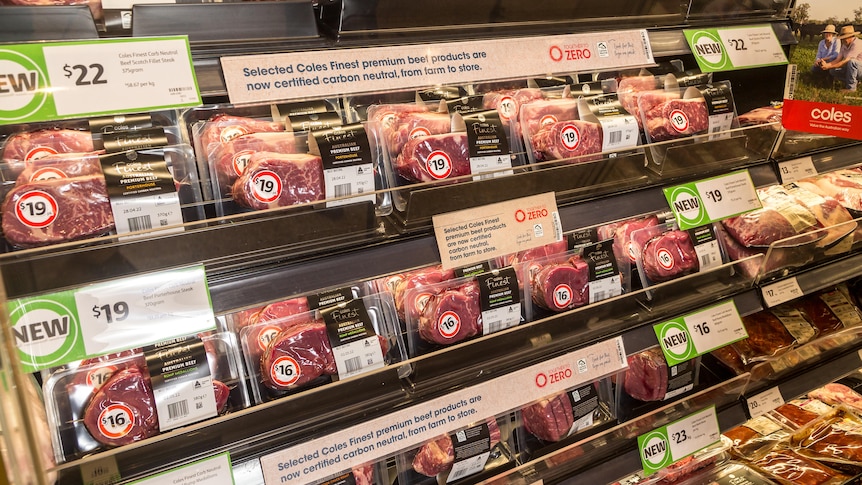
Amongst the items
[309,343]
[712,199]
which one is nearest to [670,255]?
[712,199]

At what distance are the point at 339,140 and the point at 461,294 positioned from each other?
0.47 meters

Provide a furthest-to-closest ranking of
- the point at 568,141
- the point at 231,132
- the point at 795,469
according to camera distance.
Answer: the point at 795,469 < the point at 568,141 < the point at 231,132

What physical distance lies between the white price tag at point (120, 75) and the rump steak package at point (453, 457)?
93 cm

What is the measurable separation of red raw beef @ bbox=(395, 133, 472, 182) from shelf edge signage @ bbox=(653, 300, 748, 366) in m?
0.80

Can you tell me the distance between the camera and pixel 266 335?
1383 mm

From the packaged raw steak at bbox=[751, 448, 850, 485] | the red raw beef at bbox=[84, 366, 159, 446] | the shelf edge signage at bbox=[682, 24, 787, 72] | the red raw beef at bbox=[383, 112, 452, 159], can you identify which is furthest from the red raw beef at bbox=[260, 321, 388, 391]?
the packaged raw steak at bbox=[751, 448, 850, 485]

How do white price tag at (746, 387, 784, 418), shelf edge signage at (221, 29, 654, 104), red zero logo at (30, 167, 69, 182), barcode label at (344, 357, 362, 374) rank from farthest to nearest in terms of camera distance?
white price tag at (746, 387, 784, 418) < barcode label at (344, 357, 362, 374) < shelf edge signage at (221, 29, 654, 104) < red zero logo at (30, 167, 69, 182)

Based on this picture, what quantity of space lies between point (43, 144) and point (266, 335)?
57 cm

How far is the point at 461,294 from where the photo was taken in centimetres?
154

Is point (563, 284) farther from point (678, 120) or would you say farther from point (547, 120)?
point (678, 120)

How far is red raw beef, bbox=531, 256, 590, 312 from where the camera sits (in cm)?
166

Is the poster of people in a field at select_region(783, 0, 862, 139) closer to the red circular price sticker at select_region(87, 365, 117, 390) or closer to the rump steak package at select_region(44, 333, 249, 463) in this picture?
the rump steak package at select_region(44, 333, 249, 463)

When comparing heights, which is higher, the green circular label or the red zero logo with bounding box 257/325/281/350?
the green circular label

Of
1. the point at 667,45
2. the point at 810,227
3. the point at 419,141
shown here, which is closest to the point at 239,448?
the point at 419,141
